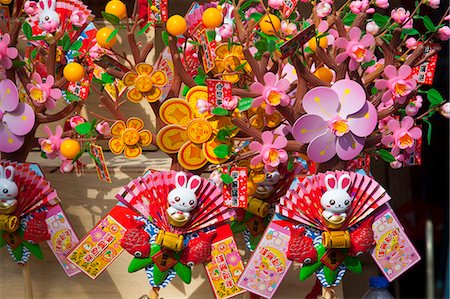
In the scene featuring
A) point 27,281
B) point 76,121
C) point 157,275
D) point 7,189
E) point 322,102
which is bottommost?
point 27,281

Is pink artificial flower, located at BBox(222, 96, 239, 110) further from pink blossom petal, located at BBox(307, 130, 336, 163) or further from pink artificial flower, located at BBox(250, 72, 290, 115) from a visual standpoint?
pink blossom petal, located at BBox(307, 130, 336, 163)

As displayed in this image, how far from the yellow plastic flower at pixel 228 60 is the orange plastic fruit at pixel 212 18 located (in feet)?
0.23

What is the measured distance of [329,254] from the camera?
1.56 m

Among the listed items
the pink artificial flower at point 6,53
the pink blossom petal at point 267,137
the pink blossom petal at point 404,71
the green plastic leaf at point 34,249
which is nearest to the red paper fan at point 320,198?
the pink blossom petal at point 267,137

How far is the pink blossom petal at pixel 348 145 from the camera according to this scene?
A: 1.53 meters

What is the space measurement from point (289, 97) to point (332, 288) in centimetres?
40

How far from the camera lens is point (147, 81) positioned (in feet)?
5.05

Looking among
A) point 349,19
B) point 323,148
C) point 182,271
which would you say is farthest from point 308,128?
point 182,271

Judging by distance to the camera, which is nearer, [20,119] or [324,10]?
[324,10]

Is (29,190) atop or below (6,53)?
below

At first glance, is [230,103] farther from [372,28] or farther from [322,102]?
[372,28]

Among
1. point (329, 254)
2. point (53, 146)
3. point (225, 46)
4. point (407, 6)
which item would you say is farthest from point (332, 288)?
point (407, 6)

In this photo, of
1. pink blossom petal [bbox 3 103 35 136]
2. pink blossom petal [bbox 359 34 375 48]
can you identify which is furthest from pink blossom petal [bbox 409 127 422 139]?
pink blossom petal [bbox 3 103 35 136]

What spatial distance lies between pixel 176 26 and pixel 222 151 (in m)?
0.26
